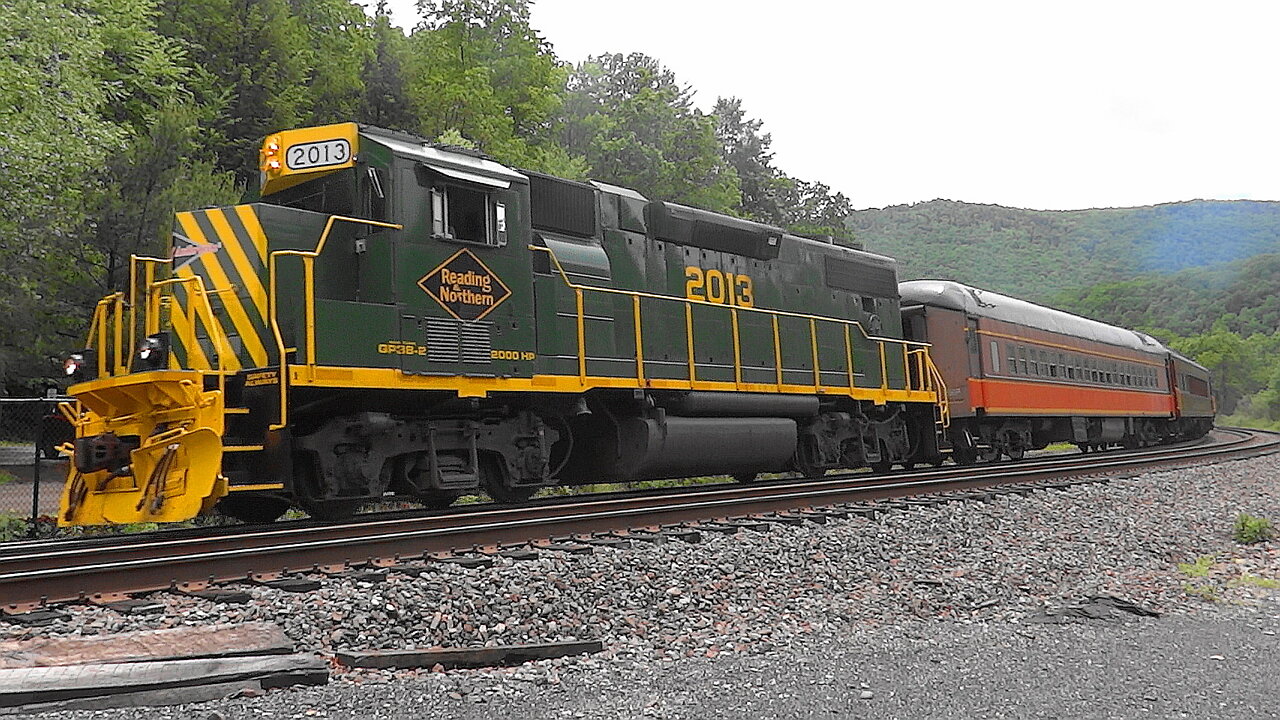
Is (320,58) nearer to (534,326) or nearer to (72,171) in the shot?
(72,171)

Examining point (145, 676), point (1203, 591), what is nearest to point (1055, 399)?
point (1203, 591)

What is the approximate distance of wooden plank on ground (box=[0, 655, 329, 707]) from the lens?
303 cm

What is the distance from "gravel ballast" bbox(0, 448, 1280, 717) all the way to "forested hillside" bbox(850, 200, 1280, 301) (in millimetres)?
114302

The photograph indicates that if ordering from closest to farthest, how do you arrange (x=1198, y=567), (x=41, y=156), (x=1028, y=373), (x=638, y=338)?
(x=1198, y=567), (x=638, y=338), (x=41, y=156), (x=1028, y=373)

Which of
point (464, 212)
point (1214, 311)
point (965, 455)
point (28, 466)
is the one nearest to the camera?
point (464, 212)

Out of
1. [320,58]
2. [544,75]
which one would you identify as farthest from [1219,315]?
[320,58]

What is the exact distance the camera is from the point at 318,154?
7609 millimetres

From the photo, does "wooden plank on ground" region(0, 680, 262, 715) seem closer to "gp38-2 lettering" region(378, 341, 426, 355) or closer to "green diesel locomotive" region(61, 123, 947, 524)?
"green diesel locomotive" region(61, 123, 947, 524)

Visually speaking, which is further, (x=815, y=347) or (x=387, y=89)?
(x=387, y=89)

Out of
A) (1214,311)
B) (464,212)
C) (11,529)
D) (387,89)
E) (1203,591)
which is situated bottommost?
(1203,591)

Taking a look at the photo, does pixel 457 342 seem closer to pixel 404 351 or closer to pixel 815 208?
pixel 404 351

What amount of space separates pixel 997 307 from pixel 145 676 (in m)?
15.5

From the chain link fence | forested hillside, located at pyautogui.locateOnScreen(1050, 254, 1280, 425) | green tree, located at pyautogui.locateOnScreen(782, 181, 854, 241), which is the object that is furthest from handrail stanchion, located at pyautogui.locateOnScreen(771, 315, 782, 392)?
forested hillside, located at pyautogui.locateOnScreen(1050, 254, 1280, 425)

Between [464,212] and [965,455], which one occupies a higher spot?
[464,212]
